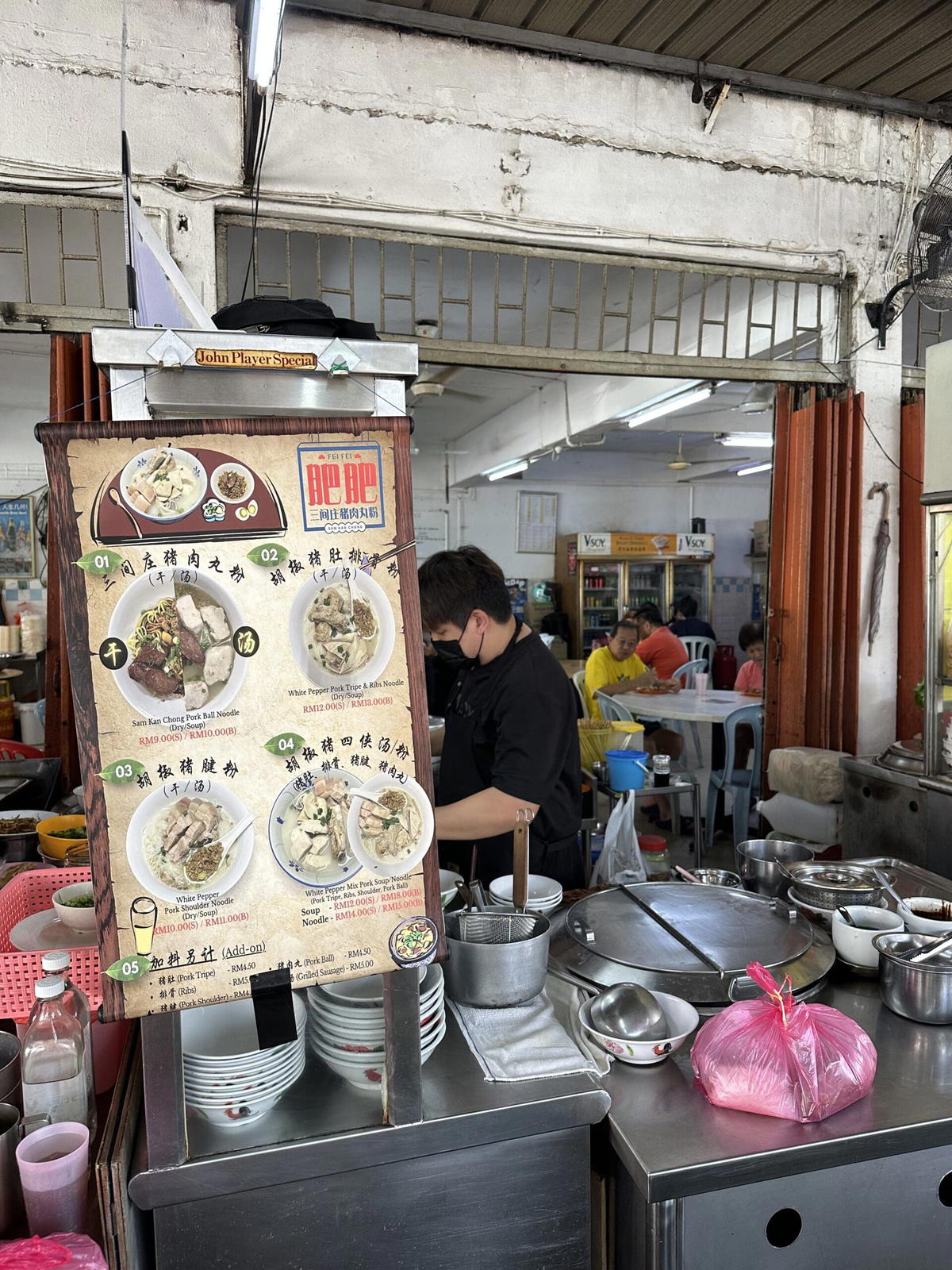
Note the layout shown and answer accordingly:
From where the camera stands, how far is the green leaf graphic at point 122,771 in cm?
111

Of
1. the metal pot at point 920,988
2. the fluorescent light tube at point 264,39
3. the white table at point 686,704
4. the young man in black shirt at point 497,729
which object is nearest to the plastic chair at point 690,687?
the white table at point 686,704

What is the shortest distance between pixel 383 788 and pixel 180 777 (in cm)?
28

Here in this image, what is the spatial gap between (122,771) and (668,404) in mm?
6081

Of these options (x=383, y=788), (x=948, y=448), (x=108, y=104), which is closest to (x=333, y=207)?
(x=108, y=104)

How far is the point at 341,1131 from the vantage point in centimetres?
131

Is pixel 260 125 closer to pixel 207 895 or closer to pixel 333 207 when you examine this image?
pixel 333 207

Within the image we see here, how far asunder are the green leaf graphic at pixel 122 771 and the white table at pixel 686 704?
484 centimetres

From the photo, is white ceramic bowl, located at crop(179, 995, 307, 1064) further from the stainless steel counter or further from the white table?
the white table

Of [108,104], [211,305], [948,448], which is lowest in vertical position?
[948,448]

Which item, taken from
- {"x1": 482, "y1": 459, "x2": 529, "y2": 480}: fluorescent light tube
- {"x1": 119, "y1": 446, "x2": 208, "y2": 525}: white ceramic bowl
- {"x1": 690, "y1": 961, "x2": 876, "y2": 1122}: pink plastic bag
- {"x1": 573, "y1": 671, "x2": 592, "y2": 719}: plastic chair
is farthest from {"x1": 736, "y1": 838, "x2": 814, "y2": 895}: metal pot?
{"x1": 482, "y1": 459, "x2": 529, "y2": 480}: fluorescent light tube

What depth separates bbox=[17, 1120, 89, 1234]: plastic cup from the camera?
3.94ft

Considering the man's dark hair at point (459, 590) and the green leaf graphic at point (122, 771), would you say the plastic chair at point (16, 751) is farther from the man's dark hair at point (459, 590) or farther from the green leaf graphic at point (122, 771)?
the green leaf graphic at point (122, 771)

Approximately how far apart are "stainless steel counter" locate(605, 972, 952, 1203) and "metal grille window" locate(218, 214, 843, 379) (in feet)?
8.98

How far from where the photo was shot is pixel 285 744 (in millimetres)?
1171
